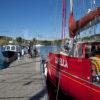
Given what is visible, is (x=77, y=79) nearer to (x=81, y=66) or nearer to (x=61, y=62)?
(x=81, y=66)

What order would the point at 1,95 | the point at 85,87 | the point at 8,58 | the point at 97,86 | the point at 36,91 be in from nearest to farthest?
1. the point at 97,86
2. the point at 85,87
3. the point at 1,95
4. the point at 36,91
5. the point at 8,58

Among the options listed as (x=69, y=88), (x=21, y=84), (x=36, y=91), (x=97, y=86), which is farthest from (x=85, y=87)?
(x=21, y=84)

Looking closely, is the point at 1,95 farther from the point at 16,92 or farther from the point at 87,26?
the point at 87,26

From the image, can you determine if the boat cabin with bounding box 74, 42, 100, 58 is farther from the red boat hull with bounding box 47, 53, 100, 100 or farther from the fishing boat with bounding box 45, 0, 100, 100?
the red boat hull with bounding box 47, 53, 100, 100

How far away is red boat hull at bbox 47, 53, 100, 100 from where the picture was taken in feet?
26.1

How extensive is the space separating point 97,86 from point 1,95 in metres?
4.18

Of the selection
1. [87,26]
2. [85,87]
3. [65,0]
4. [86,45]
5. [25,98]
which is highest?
[65,0]

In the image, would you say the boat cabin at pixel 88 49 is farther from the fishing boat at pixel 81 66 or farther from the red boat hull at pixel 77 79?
the red boat hull at pixel 77 79

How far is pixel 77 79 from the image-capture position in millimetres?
8688

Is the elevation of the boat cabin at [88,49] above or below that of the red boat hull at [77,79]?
above

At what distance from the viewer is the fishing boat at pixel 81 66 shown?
26.1ft

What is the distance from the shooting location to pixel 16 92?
10688mm

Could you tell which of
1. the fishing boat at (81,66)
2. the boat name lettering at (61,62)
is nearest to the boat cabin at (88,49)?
the fishing boat at (81,66)

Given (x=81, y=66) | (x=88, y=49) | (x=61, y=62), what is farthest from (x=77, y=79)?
(x=88, y=49)
